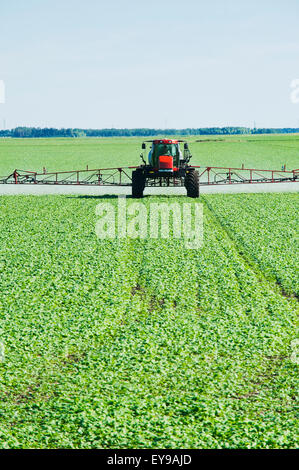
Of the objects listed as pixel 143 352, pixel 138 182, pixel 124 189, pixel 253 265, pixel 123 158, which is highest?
pixel 123 158

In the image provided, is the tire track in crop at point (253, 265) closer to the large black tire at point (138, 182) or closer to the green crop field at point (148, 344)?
the green crop field at point (148, 344)

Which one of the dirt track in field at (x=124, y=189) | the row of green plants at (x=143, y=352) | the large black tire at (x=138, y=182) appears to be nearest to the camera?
the row of green plants at (x=143, y=352)

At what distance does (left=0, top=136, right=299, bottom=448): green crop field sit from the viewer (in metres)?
7.79

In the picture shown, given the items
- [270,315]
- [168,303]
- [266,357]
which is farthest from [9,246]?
[266,357]

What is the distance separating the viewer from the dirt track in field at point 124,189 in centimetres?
3688

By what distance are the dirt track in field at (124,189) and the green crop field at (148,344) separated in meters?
17.4

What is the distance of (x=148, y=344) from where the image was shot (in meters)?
10.6

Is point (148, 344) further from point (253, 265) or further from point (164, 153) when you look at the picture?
point (164, 153)

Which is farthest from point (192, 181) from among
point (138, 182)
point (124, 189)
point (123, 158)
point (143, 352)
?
point (123, 158)

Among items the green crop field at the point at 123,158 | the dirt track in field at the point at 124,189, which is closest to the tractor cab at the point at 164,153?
the dirt track in field at the point at 124,189

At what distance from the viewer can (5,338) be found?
35.4 feet

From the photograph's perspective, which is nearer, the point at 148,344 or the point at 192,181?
the point at 148,344

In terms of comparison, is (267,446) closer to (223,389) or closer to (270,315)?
(223,389)

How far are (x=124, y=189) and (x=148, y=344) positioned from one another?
1130 inches
